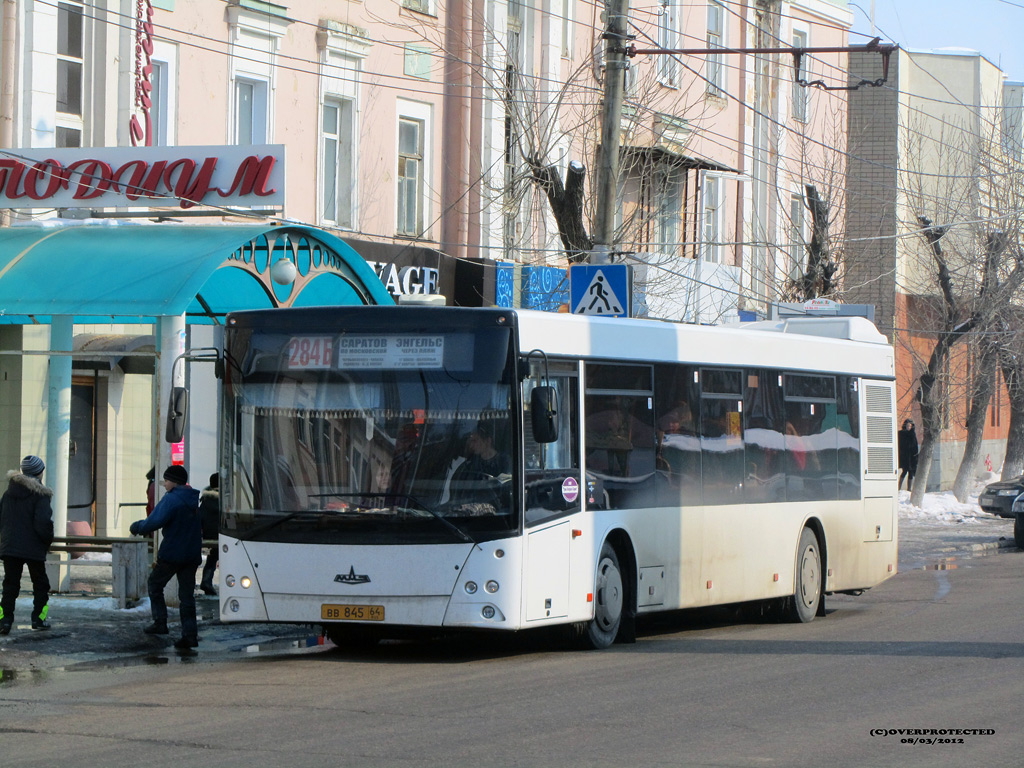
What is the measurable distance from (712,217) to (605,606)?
71.9 ft

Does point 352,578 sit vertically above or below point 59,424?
below

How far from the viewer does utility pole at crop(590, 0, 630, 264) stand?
1866cm

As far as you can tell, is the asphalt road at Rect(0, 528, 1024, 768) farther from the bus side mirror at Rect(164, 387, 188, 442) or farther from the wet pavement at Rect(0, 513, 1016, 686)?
the bus side mirror at Rect(164, 387, 188, 442)

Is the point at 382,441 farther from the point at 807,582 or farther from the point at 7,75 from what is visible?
the point at 7,75

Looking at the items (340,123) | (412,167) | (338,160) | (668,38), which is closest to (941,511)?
(668,38)

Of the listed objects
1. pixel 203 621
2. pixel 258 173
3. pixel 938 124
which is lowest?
pixel 203 621

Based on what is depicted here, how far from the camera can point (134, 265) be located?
51.9 ft

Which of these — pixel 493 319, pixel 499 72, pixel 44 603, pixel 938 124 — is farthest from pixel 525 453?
pixel 938 124

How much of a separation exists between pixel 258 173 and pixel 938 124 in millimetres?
30333

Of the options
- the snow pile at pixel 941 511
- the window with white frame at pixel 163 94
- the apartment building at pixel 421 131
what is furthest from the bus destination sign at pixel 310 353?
the snow pile at pixel 941 511

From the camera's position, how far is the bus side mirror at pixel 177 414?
1244 cm

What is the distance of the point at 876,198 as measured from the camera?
3938 cm

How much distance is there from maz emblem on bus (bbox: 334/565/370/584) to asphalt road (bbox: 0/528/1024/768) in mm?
645

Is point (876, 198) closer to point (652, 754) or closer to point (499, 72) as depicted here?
point (499, 72)
